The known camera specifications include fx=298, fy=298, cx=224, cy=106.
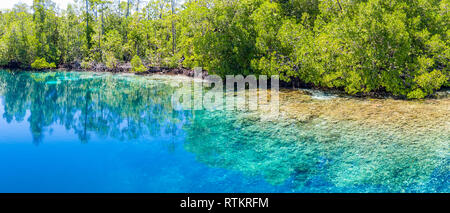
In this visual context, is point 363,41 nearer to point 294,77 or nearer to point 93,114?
point 294,77

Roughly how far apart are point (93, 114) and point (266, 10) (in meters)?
13.3

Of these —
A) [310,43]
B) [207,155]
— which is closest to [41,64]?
[310,43]

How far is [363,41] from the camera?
55.6ft

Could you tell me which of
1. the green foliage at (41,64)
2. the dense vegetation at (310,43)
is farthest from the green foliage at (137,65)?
the green foliage at (41,64)

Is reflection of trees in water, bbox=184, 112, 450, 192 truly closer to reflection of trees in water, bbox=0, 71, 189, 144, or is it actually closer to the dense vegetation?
reflection of trees in water, bbox=0, 71, 189, 144

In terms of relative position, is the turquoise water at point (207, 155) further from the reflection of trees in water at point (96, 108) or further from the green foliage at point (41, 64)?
the green foliage at point (41, 64)

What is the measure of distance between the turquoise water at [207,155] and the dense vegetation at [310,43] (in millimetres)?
7521

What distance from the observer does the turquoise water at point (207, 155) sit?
7054 mm

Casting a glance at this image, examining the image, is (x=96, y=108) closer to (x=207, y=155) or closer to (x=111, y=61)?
(x=207, y=155)

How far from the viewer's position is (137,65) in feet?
112

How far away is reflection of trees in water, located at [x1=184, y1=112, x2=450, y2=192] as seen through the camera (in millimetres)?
7179

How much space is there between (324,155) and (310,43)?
11893 mm
